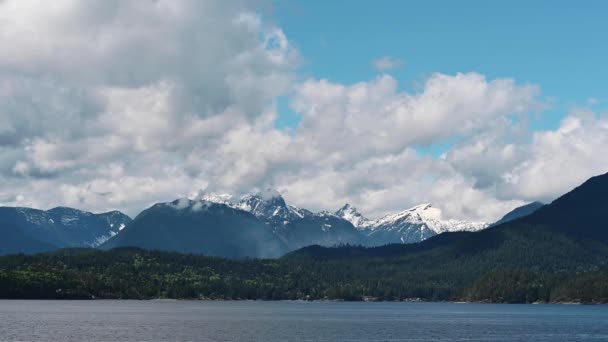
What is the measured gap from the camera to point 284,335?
200 metres

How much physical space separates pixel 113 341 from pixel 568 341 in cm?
10259

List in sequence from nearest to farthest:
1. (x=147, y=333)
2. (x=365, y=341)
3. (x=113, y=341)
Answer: (x=113, y=341) → (x=365, y=341) → (x=147, y=333)

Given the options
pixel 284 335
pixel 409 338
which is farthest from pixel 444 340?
pixel 284 335

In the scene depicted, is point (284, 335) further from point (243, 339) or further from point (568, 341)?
point (568, 341)

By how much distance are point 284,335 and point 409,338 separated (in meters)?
30.0

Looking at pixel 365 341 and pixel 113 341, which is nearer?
pixel 113 341

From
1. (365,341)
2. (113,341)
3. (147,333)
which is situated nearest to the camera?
(113,341)

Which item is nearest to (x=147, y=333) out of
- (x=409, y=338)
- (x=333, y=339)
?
(x=333, y=339)

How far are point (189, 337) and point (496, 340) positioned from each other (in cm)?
7112

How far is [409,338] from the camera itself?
19525cm

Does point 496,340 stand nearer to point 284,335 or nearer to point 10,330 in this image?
point 284,335

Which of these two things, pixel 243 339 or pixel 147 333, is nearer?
pixel 243 339

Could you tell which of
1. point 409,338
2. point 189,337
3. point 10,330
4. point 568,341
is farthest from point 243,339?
point 568,341

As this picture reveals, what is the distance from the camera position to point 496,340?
631ft
